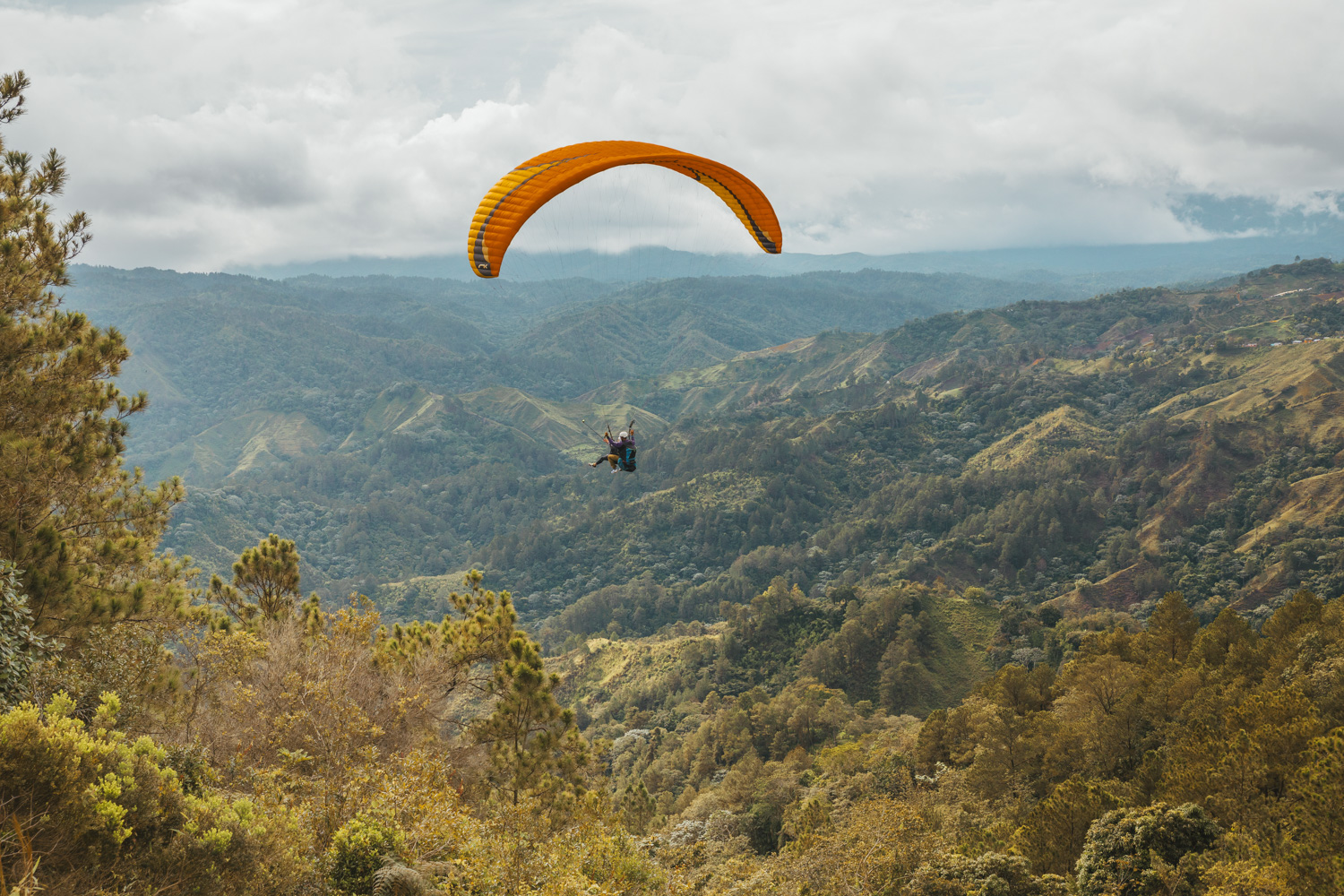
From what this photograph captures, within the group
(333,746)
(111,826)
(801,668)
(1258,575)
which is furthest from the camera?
(1258,575)

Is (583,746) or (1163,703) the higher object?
(583,746)

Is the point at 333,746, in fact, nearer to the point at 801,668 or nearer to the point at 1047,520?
the point at 801,668

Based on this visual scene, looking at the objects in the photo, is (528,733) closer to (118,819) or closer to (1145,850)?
(118,819)

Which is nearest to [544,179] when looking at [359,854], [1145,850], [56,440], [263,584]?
[56,440]

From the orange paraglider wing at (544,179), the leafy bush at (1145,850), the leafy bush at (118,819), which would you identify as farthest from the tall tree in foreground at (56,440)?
the leafy bush at (1145,850)

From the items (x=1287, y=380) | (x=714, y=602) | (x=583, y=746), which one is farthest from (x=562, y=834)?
(x=1287, y=380)

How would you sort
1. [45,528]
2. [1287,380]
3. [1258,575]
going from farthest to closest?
1. [1287,380]
2. [1258,575]
3. [45,528]
